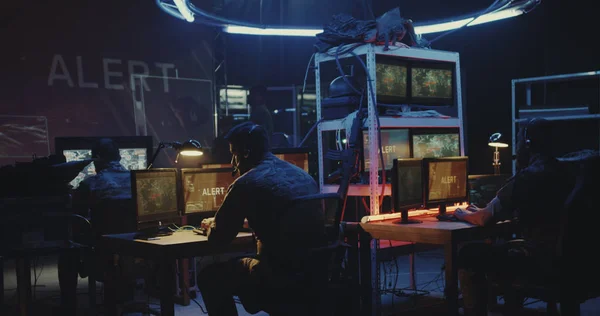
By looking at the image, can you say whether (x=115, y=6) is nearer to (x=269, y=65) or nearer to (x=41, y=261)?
(x=269, y=65)

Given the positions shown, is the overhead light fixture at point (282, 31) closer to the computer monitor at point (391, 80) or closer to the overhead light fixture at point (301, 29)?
the overhead light fixture at point (301, 29)

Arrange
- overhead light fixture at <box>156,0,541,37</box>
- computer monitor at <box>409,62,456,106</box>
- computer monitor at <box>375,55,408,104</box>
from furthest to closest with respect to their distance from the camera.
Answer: overhead light fixture at <box>156,0,541,37</box> < computer monitor at <box>409,62,456,106</box> < computer monitor at <box>375,55,408,104</box>

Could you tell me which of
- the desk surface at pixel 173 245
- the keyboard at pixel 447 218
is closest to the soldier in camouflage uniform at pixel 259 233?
the desk surface at pixel 173 245

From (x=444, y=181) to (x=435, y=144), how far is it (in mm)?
639

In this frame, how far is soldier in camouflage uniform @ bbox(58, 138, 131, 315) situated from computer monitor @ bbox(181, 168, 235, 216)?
817mm

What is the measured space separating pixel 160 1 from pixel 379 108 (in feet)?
9.95

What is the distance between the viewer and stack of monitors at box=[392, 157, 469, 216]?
450 cm

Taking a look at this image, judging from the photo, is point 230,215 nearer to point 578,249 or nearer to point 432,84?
point 578,249

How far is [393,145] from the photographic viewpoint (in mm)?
5266

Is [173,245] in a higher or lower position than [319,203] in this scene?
lower

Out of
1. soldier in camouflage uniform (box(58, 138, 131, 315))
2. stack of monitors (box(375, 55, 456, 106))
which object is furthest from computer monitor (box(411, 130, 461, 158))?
soldier in camouflage uniform (box(58, 138, 131, 315))

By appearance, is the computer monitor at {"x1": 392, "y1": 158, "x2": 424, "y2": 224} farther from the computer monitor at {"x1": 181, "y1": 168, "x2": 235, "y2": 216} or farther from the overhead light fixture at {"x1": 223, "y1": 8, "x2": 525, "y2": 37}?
the overhead light fixture at {"x1": 223, "y1": 8, "x2": 525, "y2": 37}

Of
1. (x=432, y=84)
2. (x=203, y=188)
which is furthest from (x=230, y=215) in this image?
(x=432, y=84)

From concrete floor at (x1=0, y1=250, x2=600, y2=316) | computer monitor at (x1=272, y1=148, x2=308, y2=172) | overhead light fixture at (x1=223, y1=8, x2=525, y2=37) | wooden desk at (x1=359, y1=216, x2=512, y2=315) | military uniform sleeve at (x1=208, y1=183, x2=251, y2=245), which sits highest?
overhead light fixture at (x1=223, y1=8, x2=525, y2=37)
